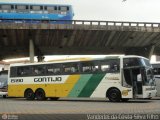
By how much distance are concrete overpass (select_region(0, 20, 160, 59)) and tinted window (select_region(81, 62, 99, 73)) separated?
2220 centimetres

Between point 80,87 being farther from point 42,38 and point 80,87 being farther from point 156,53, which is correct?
point 156,53

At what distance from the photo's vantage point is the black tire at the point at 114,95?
23047mm

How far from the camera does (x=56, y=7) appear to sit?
165ft

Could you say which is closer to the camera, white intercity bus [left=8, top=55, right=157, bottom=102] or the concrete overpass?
white intercity bus [left=8, top=55, right=157, bottom=102]

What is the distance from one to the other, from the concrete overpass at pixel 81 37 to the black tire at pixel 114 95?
23.6 m

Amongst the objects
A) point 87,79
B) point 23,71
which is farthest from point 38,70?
point 87,79

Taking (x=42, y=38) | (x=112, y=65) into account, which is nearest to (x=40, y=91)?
(x=112, y=65)

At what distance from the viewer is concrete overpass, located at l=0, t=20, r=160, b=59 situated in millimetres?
46500

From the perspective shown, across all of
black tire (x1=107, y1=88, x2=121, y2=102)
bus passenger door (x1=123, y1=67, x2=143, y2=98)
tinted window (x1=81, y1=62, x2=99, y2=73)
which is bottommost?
black tire (x1=107, y1=88, x2=121, y2=102)

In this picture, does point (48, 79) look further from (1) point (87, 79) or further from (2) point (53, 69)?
(1) point (87, 79)

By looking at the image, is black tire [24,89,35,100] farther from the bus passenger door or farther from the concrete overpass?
the concrete overpass

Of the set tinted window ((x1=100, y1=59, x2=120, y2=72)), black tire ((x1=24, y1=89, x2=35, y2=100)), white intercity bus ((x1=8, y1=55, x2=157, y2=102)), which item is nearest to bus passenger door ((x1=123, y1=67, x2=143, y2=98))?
white intercity bus ((x1=8, y1=55, x2=157, y2=102))

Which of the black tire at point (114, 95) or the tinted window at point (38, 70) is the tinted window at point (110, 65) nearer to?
the black tire at point (114, 95)

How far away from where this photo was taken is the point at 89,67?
79.8 feet
